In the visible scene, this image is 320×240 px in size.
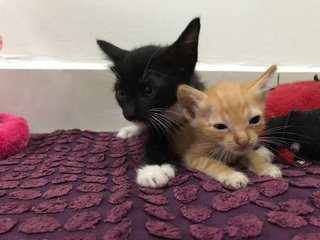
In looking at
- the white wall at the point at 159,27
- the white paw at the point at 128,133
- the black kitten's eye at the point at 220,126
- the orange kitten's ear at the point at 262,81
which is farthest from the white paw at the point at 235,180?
the white wall at the point at 159,27

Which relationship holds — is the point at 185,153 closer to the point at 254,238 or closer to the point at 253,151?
the point at 253,151

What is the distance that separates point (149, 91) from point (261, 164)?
0.36 m

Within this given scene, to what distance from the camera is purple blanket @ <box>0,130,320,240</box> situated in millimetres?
639

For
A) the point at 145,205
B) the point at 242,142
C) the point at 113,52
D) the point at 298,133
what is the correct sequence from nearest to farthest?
the point at 145,205 < the point at 242,142 < the point at 298,133 < the point at 113,52

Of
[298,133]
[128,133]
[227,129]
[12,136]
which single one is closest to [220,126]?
[227,129]

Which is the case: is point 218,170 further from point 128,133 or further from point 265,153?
point 128,133

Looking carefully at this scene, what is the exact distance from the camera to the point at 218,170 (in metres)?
0.90

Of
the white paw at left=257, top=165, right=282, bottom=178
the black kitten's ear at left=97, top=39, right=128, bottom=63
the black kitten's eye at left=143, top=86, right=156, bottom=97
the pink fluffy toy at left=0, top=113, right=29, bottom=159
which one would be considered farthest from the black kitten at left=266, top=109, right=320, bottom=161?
the pink fluffy toy at left=0, top=113, right=29, bottom=159

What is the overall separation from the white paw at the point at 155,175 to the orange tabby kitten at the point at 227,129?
85 millimetres

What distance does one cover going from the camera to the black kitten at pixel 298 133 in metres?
0.99

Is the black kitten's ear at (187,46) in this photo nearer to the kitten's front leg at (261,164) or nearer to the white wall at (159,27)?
the kitten's front leg at (261,164)

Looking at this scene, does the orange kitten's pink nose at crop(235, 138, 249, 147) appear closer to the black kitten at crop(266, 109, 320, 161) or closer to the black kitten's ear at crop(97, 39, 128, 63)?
the black kitten at crop(266, 109, 320, 161)

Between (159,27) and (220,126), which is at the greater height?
(159,27)

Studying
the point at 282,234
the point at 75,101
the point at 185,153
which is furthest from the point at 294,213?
the point at 75,101
